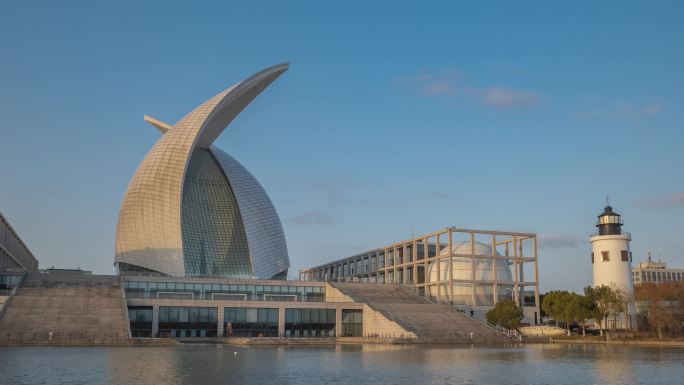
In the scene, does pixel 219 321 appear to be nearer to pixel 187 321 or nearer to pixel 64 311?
pixel 187 321

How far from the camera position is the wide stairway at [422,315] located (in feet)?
212

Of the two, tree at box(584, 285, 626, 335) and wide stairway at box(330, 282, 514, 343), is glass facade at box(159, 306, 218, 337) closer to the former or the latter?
wide stairway at box(330, 282, 514, 343)

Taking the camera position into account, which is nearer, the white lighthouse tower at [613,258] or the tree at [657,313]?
the tree at [657,313]

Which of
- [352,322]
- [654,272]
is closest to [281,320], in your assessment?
[352,322]

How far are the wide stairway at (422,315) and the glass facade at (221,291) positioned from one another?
3.65m

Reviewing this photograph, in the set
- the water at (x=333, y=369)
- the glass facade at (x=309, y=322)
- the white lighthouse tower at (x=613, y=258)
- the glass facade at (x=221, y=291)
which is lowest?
the water at (x=333, y=369)

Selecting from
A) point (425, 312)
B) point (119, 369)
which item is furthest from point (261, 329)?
point (119, 369)

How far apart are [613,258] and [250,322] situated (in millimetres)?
42107

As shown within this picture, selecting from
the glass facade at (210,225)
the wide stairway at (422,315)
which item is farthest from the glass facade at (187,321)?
the glass facade at (210,225)

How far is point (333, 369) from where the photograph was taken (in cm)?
3175

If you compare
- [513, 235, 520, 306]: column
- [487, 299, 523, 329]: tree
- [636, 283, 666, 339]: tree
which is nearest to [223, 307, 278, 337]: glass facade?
[487, 299, 523, 329]: tree

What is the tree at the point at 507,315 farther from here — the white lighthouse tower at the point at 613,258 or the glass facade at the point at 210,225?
the glass facade at the point at 210,225

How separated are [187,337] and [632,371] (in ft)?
149

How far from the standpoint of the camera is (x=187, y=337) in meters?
66.7
